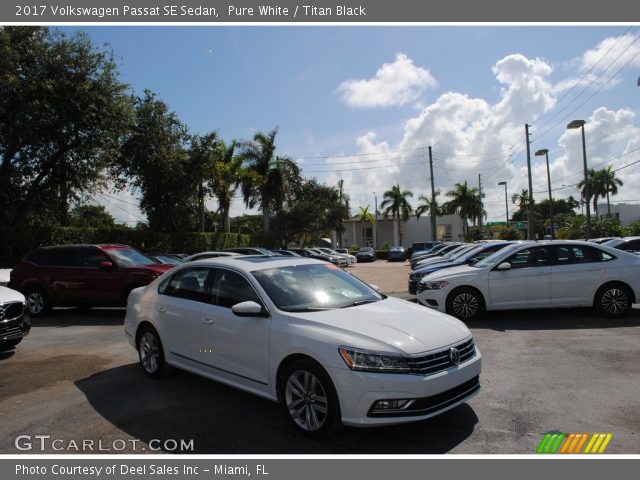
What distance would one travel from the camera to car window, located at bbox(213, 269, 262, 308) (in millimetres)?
5145

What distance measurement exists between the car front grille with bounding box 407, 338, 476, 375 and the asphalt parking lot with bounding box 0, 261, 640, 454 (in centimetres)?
62

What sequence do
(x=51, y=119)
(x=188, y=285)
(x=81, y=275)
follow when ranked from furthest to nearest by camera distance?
(x=51, y=119) < (x=81, y=275) < (x=188, y=285)

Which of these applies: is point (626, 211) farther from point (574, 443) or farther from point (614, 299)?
point (574, 443)

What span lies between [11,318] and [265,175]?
35.7 m

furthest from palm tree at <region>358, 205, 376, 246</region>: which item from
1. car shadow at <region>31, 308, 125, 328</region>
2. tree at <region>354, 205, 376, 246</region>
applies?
car shadow at <region>31, 308, 125, 328</region>

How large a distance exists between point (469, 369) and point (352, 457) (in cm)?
136

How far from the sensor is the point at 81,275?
11859mm

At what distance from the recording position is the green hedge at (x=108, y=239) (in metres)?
22.2

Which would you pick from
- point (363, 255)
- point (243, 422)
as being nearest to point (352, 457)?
point (243, 422)

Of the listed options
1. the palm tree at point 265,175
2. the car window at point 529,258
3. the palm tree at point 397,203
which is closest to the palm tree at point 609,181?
the palm tree at point 397,203

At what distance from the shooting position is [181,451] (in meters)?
4.10

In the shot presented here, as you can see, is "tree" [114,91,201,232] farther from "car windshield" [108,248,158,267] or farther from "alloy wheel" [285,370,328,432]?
"alloy wheel" [285,370,328,432]

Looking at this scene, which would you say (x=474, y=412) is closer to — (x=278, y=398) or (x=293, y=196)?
(x=278, y=398)

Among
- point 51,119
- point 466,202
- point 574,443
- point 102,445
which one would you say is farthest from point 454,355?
point 466,202
